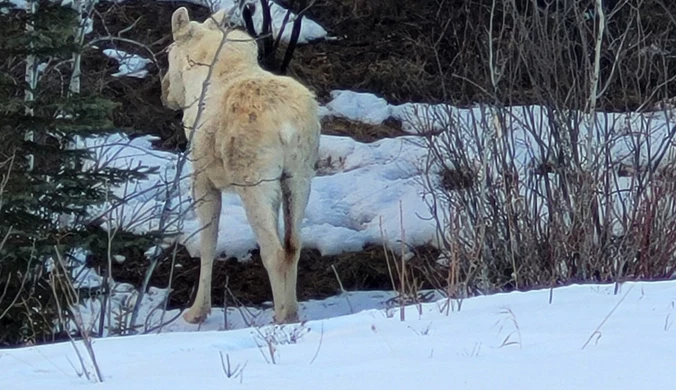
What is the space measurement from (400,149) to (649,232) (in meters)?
5.21

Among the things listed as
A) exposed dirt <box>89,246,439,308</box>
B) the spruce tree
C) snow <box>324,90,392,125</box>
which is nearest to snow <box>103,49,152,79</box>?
snow <box>324,90,392,125</box>

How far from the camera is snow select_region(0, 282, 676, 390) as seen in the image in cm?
366

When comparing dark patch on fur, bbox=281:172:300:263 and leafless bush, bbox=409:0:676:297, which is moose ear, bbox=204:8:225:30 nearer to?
dark patch on fur, bbox=281:172:300:263

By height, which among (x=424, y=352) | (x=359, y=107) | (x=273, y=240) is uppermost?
(x=359, y=107)

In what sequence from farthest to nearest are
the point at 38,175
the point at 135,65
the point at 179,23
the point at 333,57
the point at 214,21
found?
the point at 333,57 → the point at 135,65 → the point at 179,23 → the point at 214,21 → the point at 38,175

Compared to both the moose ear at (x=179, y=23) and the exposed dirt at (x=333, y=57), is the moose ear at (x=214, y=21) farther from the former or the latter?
the exposed dirt at (x=333, y=57)

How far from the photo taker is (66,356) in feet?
14.3

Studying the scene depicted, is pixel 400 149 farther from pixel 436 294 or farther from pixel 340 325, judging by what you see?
pixel 340 325

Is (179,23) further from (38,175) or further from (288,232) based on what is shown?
(38,175)

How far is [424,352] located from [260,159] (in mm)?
3646

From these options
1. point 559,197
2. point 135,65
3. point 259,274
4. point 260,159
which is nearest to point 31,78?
point 260,159

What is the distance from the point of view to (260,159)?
24.7 ft

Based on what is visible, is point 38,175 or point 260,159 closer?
point 38,175

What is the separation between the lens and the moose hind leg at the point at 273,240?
25.0 feet
